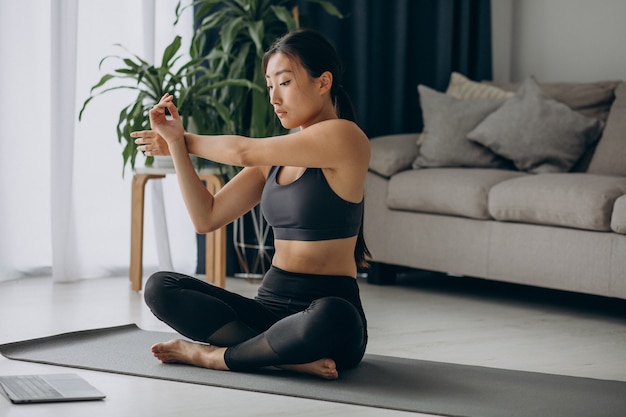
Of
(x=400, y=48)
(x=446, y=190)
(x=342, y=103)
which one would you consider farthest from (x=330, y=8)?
(x=342, y=103)

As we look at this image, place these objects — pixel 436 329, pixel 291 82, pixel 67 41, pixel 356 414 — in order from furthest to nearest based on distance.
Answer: pixel 67 41 → pixel 436 329 → pixel 291 82 → pixel 356 414

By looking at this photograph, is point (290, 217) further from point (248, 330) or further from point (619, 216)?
point (619, 216)

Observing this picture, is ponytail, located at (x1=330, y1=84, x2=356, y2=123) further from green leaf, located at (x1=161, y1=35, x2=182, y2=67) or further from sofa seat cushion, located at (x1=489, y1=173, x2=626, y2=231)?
green leaf, located at (x1=161, y1=35, x2=182, y2=67)

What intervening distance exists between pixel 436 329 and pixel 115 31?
1.90 meters

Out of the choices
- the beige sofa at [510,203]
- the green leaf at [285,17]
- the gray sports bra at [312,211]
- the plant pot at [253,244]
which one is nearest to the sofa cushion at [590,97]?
the beige sofa at [510,203]

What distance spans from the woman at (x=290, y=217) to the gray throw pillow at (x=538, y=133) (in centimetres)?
160

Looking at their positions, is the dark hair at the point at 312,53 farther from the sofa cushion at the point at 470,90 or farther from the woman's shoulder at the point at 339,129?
the sofa cushion at the point at 470,90

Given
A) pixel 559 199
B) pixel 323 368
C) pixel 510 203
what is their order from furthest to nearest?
pixel 510 203 → pixel 559 199 → pixel 323 368

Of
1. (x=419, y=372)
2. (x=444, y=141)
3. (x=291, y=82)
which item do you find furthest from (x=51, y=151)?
(x=419, y=372)

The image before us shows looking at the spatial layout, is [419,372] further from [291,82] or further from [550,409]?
[291,82]

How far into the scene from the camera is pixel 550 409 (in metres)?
2.10

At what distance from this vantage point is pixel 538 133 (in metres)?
3.87

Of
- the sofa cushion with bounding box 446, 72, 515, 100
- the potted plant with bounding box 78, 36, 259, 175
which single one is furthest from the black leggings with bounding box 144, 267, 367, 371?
the sofa cushion with bounding box 446, 72, 515, 100

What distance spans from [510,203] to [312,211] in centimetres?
134
